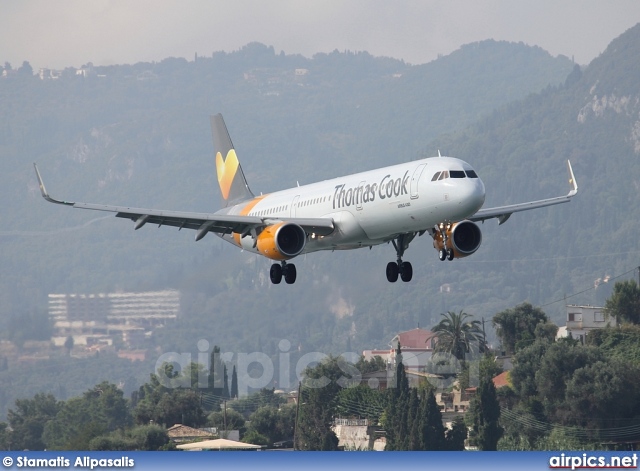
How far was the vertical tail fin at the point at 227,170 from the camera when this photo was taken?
2987 inches

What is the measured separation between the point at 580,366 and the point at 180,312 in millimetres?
43394

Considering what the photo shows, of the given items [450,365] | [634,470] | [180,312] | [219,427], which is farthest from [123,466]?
[450,365]

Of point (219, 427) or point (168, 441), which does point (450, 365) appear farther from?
point (168, 441)

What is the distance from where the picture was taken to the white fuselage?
53750 mm

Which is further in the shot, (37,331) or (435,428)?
(37,331)

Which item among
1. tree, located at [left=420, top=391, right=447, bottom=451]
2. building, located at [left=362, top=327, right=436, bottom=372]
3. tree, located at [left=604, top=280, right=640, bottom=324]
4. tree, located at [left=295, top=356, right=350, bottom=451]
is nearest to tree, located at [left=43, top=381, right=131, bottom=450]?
tree, located at [left=295, top=356, right=350, bottom=451]

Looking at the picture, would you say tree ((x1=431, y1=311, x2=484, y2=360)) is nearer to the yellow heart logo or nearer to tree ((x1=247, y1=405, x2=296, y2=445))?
tree ((x1=247, y1=405, x2=296, y2=445))

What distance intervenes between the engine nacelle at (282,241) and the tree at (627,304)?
89.9 m

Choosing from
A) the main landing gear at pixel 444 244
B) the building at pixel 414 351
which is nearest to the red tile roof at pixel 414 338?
the building at pixel 414 351

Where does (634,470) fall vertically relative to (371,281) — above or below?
below

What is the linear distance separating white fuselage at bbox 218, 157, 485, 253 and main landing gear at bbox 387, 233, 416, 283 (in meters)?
1.20

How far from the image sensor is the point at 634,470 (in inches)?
2753

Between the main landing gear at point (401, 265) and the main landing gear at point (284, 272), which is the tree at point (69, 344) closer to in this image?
the main landing gear at point (284, 272)

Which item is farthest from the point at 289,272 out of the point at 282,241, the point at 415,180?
the point at 415,180
